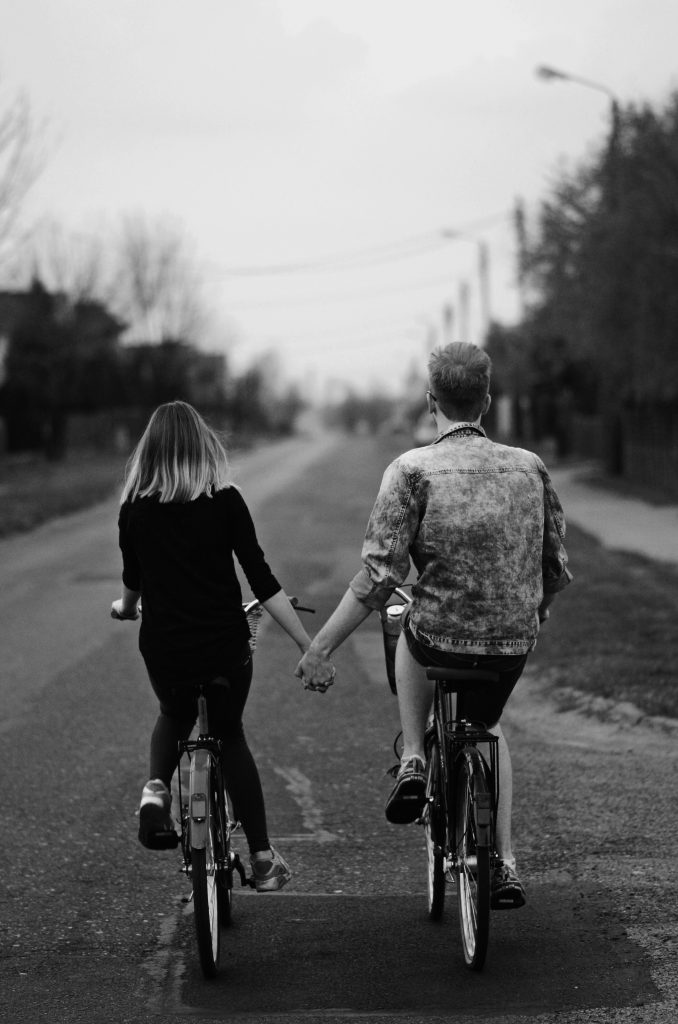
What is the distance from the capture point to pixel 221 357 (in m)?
89.7

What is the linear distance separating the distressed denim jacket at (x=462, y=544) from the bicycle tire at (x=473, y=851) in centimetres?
36

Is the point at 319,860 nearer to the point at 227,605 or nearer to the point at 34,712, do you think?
the point at 227,605

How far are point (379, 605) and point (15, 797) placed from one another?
9.46 feet

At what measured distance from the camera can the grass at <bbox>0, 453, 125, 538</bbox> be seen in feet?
82.2

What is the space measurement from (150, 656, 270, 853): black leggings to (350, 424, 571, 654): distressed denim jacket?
1.65ft

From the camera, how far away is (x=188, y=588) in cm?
431

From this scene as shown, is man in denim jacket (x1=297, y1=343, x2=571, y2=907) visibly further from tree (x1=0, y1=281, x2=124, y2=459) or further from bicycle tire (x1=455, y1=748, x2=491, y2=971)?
tree (x1=0, y1=281, x2=124, y2=459)

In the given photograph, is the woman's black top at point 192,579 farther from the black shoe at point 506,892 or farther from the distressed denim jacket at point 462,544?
the black shoe at point 506,892

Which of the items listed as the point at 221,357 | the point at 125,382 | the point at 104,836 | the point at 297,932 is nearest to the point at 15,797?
the point at 104,836

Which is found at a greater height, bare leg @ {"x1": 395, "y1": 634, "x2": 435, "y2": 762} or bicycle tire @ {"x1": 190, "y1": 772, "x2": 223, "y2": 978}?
bare leg @ {"x1": 395, "y1": 634, "x2": 435, "y2": 762}

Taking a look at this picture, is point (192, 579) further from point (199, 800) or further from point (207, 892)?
point (207, 892)

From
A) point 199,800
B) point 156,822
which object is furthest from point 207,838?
point 156,822

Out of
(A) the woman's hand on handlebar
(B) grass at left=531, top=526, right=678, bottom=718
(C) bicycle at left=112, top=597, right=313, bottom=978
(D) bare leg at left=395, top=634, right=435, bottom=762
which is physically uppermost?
(A) the woman's hand on handlebar

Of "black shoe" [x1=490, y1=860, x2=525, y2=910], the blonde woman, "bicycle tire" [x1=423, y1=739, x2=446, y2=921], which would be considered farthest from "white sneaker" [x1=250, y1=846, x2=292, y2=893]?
"black shoe" [x1=490, y1=860, x2=525, y2=910]
